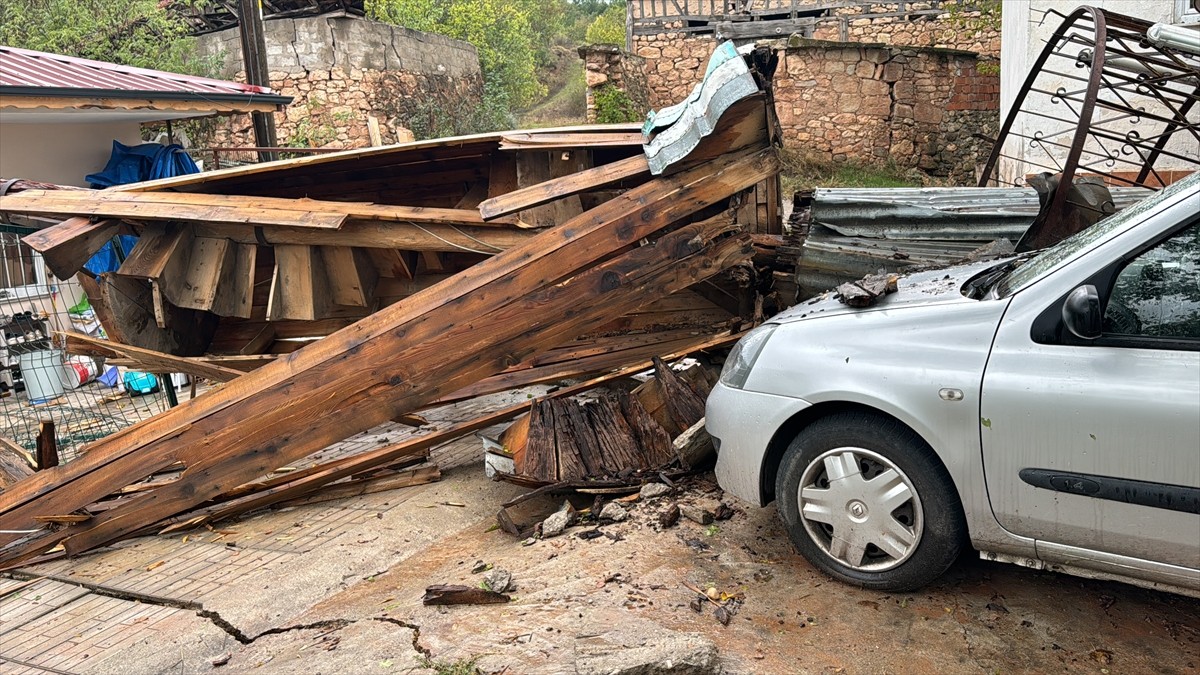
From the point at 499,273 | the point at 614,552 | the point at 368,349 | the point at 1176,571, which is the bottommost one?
the point at 614,552

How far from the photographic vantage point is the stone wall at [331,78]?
1719 centimetres

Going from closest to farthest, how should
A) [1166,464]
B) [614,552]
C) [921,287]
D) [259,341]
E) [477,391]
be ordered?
[1166,464] → [921,287] → [614,552] → [477,391] → [259,341]

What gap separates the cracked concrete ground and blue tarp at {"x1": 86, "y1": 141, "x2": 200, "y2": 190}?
22.1 ft

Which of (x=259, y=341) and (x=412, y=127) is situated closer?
(x=259, y=341)

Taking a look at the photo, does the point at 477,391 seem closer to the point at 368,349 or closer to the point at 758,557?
the point at 368,349

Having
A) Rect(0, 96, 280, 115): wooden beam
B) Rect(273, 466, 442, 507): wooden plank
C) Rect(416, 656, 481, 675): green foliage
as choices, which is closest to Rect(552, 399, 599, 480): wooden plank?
Rect(273, 466, 442, 507): wooden plank

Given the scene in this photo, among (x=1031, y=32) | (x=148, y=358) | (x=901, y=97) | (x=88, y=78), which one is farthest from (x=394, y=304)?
(x=901, y=97)

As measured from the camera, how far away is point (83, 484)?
5121 millimetres

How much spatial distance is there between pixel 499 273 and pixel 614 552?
72.7 inches

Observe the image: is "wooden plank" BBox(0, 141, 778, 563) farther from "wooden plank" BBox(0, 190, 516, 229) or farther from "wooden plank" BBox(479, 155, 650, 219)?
"wooden plank" BBox(0, 190, 516, 229)

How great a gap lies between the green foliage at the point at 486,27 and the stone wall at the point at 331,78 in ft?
16.8

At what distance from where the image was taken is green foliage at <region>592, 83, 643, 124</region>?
1666 cm

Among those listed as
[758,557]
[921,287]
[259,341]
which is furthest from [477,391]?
[921,287]

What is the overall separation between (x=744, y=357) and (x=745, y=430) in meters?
0.36
